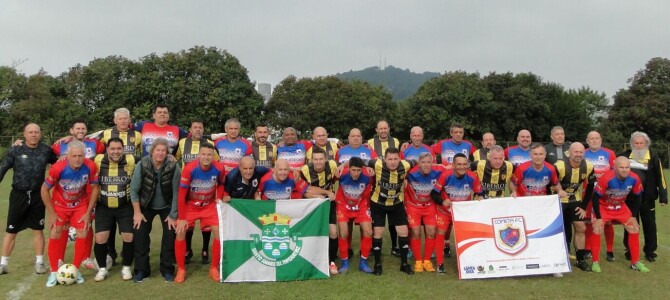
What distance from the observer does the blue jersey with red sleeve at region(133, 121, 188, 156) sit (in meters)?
6.78

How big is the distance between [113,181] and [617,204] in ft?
21.9

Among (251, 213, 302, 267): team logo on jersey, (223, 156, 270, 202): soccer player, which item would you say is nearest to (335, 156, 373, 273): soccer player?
(251, 213, 302, 267): team logo on jersey

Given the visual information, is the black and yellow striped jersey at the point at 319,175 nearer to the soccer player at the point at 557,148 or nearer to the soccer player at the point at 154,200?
the soccer player at the point at 154,200

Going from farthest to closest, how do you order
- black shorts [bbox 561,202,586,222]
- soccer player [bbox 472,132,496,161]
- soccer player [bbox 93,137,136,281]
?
1. soccer player [bbox 472,132,496,161]
2. black shorts [bbox 561,202,586,222]
3. soccer player [bbox 93,137,136,281]

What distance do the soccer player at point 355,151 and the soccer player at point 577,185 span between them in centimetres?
269

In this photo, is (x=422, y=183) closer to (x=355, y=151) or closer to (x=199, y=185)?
(x=355, y=151)

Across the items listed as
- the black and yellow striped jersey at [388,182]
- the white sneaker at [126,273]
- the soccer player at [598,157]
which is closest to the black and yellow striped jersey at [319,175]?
the black and yellow striped jersey at [388,182]

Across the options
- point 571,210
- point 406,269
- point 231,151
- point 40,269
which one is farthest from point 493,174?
point 40,269

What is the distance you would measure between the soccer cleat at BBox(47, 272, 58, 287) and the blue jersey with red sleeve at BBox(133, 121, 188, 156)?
2046mm

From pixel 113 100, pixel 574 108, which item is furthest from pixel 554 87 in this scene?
pixel 113 100

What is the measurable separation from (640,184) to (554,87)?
41860 mm

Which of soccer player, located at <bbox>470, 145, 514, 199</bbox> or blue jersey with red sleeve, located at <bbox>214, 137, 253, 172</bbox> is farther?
blue jersey with red sleeve, located at <bbox>214, 137, 253, 172</bbox>

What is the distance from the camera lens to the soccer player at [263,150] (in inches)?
281

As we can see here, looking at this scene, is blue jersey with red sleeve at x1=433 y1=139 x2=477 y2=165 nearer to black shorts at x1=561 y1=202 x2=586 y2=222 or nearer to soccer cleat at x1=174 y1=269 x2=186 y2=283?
black shorts at x1=561 y1=202 x2=586 y2=222
